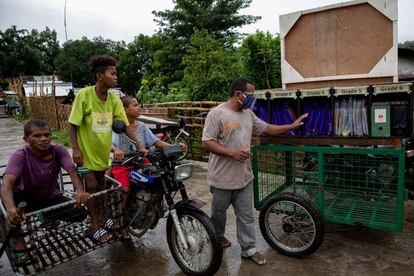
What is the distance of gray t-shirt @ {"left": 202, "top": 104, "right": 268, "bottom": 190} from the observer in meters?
3.04

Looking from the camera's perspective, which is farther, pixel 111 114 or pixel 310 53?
pixel 310 53

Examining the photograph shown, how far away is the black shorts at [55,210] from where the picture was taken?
2.90m

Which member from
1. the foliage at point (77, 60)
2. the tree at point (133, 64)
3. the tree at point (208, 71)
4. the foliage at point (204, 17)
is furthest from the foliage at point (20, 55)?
the tree at point (208, 71)

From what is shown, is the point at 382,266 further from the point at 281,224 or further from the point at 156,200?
the point at 156,200

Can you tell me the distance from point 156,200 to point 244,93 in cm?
131

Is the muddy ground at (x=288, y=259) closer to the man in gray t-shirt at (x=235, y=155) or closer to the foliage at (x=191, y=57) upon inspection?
the man in gray t-shirt at (x=235, y=155)

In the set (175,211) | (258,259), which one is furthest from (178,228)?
(258,259)

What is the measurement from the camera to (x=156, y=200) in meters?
3.27

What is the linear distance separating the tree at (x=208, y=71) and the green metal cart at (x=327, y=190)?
736cm

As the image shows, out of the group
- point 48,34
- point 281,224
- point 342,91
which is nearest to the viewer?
point 342,91

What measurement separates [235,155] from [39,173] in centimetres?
172

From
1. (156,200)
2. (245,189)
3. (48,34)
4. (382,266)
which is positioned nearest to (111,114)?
(156,200)

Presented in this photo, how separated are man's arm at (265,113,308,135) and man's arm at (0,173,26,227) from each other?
2.19 metres

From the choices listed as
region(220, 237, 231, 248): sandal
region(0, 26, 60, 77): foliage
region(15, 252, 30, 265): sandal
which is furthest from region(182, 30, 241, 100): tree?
region(0, 26, 60, 77): foliage
